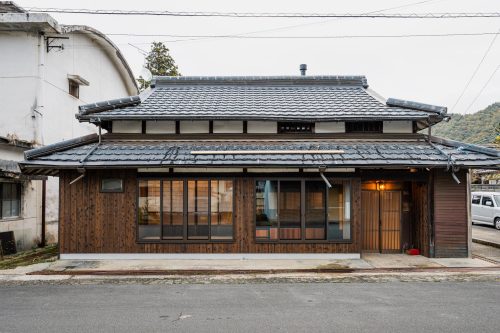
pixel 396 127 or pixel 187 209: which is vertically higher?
pixel 396 127

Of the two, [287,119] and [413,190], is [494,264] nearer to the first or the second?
[413,190]

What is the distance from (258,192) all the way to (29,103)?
34.2 ft

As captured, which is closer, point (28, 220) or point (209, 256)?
point (209, 256)

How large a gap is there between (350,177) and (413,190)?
8.30 ft

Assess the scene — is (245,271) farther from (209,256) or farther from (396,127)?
(396,127)

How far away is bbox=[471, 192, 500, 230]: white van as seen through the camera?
61.8 feet

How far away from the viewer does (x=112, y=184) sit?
11.2 meters

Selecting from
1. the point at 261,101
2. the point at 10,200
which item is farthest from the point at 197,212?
the point at 10,200

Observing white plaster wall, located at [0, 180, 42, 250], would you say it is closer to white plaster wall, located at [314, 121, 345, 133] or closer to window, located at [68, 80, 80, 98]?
window, located at [68, 80, 80, 98]

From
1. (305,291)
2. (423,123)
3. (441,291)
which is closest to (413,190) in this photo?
(423,123)

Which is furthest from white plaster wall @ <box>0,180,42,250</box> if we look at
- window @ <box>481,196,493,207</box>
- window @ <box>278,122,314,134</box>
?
window @ <box>481,196,493,207</box>

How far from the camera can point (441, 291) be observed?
7.93 metres

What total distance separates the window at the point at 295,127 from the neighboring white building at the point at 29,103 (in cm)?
912

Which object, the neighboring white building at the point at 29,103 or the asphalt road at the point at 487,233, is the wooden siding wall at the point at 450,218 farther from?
the neighboring white building at the point at 29,103
